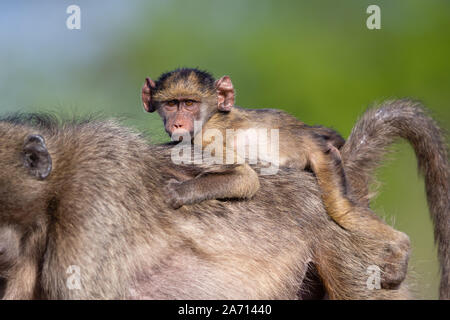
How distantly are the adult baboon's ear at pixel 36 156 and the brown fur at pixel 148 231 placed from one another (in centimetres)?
5

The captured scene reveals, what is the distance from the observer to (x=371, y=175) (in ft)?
19.8

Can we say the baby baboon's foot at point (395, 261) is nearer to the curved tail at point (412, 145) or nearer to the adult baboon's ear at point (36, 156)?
the curved tail at point (412, 145)

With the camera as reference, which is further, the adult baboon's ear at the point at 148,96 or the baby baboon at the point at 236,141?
the adult baboon's ear at the point at 148,96

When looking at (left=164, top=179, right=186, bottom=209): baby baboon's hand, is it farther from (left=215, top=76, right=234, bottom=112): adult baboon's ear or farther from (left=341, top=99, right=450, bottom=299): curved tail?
(left=341, top=99, right=450, bottom=299): curved tail

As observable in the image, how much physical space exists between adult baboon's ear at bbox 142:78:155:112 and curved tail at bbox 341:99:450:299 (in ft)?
5.47

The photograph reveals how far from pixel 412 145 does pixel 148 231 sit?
258 centimetres

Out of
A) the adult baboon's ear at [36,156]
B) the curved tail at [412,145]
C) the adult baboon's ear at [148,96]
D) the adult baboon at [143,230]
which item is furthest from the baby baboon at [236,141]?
the adult baboon's ear at [36,156]

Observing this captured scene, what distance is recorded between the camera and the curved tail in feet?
19.0

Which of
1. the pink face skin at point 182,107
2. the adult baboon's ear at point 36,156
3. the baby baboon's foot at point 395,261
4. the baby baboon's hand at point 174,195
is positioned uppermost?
the pink face skin at point 182,107

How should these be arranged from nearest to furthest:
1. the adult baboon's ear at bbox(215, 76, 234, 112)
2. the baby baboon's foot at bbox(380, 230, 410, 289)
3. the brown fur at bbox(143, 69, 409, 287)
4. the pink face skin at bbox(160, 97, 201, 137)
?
the brown fur at bbox(143, 69, 409, 287) < the baby baboon's foot at bbox(380, 230, 410, 289) < the pink face skin at bbox(160, 97, 201, 137) < the adult baboon's ear at bbox(215, 76, 234, 112)

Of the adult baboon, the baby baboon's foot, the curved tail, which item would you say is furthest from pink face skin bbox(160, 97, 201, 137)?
the baby baboon's foot

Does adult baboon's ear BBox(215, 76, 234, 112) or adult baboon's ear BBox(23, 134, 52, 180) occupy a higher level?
adult baboon's ear BBox(215, 76, 234, 112)

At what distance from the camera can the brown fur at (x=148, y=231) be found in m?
4.50

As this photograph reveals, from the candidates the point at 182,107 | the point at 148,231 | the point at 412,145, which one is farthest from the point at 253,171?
the point at 412,145
